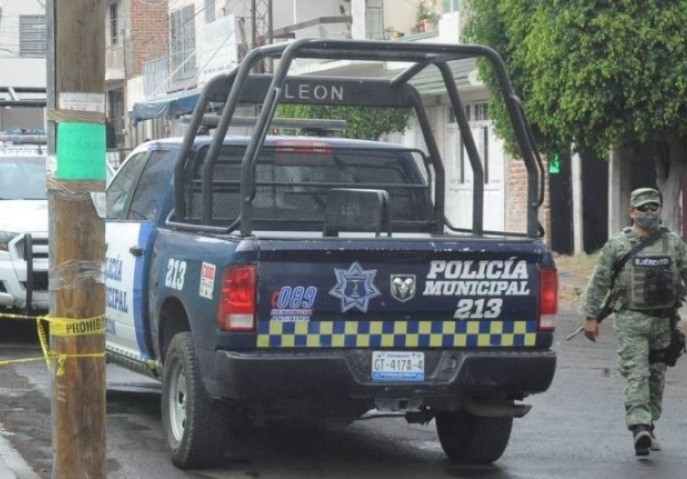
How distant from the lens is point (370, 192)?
28.3ft

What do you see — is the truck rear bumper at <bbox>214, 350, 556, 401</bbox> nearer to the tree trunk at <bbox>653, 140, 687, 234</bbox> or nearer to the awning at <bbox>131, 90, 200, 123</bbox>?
the tree trunk at <bbox>653, 140, 687, 234</bbox>

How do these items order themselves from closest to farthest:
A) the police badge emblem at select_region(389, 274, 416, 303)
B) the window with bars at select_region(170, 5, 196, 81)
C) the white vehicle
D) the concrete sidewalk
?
1. the police badge emblem at select_region(389, 274, 416, 303)
2. the concrete sidewalk
3. the white vehicle
4. the window with bars at select_region(170, 5, 196, 81)

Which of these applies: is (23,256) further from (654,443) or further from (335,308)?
(654,443)

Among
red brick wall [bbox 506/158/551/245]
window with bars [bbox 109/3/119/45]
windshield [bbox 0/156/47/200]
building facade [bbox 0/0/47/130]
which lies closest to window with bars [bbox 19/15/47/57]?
Result: building facade [bbox 0/0/47/130]

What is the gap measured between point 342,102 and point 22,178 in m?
6.89

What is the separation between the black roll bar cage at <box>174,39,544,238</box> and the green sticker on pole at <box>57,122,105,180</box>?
175cm

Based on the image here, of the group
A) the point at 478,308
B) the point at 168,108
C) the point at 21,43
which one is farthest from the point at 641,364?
the point at 21,43

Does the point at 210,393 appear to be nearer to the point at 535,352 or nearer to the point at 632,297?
the point at 535,352

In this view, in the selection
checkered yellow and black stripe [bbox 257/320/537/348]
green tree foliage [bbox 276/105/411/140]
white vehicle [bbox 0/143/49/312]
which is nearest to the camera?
checkered yellow and black stripe [bbox 257/320/537/348]

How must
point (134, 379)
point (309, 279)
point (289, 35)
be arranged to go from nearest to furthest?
point (309, 279), point (134, 379), point (289, 35)

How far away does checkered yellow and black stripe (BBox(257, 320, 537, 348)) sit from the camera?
25.9ft

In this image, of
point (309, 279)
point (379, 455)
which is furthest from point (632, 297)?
point (309, 279)

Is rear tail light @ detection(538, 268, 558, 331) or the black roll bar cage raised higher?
the black roll bar cage

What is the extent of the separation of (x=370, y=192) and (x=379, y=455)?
1660 mm
